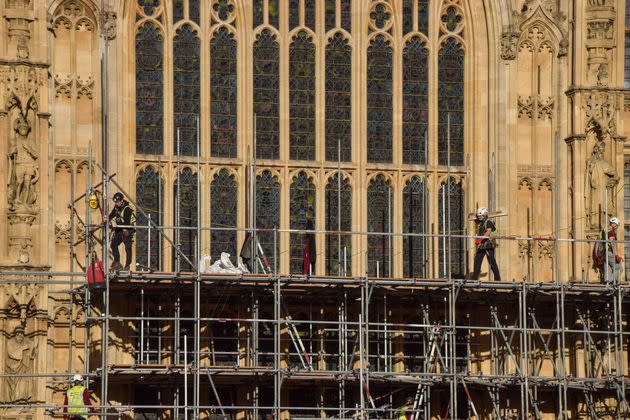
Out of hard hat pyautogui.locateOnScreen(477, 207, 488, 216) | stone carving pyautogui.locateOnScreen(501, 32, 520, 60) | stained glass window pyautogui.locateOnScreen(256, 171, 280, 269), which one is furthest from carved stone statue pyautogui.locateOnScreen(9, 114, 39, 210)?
stone carving pyautogui.locateOnScreen(501, 32, 520, 60)

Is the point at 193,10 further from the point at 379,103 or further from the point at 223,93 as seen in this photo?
the point at 379,103

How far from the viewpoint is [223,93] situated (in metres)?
45.9

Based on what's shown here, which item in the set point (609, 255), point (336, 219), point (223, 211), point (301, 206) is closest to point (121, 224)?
point (223, 211)

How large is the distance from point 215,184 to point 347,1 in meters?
4.92

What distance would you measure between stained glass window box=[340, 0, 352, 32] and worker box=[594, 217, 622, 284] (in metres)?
6.88

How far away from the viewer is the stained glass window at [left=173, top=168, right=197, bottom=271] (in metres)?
45.2

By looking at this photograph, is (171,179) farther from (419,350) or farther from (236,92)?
(419,350)

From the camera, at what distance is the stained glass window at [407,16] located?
154 feet

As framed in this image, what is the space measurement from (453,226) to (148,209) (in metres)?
6.54

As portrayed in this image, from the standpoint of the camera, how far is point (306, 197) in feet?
151

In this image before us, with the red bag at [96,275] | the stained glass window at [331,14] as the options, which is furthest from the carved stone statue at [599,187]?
the red bag at [96,275]

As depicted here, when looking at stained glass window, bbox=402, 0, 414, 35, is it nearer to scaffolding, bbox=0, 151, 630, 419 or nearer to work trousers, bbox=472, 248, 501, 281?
scaffolding, bbox=0, 151, 630, 419

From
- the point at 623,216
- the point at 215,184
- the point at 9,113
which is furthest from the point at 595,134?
the point at 9,113

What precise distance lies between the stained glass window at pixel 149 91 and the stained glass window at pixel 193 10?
801 millimetres
